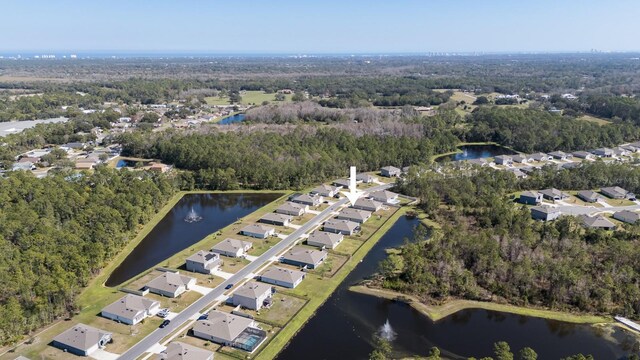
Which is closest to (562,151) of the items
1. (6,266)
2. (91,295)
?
(91,295)

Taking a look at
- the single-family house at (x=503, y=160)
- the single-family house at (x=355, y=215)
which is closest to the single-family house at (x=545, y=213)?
the single-family house at (x=355, y=215)

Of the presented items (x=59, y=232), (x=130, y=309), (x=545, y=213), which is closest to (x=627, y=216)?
(x=545, y=213)


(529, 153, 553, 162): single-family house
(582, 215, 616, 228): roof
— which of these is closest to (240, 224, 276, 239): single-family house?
(582, 215, 616, 228): roof

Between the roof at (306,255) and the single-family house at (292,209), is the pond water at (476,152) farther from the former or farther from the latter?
the roof at (306,255)

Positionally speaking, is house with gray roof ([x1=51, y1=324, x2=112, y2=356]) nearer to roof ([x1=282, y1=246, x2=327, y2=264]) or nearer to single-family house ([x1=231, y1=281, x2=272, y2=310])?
single-family house ([x1=231, y1=281, x2=272, y2=310])

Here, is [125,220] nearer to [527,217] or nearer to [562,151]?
[527,217]
